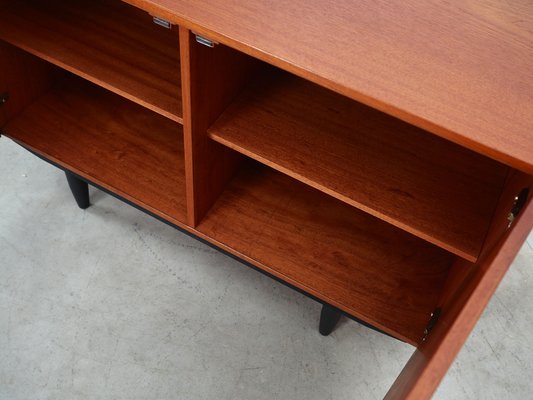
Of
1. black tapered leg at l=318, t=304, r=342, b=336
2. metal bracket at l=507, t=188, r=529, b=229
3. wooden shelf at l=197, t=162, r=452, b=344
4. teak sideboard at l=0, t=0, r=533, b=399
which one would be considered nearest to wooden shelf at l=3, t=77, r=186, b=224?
teak sideboard at l=0, t=0, r=533, b=399

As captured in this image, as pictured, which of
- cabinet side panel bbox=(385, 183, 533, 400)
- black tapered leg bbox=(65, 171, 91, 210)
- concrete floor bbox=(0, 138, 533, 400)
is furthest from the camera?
black tapered leg bbox=(65, 171, 91, 210)

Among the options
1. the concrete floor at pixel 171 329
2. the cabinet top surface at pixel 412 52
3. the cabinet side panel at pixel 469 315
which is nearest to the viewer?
the cabinet side panel at pixel 469 315

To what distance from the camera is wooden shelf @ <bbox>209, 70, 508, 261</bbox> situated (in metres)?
0.86

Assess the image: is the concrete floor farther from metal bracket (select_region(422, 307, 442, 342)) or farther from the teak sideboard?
metal bracket (select_region(422, 307, 442, 342))

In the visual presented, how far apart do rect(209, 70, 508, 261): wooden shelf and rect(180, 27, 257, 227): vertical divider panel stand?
0.03 m

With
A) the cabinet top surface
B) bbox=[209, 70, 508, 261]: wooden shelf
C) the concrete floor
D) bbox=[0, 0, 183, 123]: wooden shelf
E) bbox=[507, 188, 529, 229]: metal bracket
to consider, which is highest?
the cabinet top surface

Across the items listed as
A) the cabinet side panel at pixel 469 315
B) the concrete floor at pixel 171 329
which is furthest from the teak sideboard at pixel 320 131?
the concrete floor at pixel 171 329

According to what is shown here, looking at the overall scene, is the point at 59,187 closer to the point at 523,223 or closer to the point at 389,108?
the point at 389,108

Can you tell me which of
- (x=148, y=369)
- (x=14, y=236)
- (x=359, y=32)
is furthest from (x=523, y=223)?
(x=14, y=236)

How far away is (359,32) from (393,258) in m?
0.50

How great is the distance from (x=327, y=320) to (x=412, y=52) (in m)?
0.69

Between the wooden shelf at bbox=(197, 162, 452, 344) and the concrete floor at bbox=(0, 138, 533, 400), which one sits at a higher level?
the wooden shelf at bbox=(197, 162, 452, 344)

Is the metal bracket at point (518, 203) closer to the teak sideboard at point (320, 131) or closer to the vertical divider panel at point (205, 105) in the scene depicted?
the teak sideboard at point (320, 131)

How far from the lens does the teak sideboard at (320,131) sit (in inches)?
26.6
